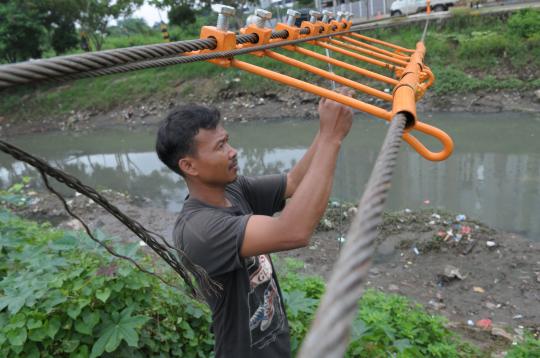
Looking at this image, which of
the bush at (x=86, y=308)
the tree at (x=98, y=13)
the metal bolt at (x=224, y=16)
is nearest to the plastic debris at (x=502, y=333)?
the bush at (x=86, y=308)

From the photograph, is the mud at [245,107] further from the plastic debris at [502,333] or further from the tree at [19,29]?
the plastic debris at [502,333]

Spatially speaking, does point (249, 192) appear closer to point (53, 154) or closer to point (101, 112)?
point (53, 154)

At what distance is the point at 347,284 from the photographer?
0.47 metres

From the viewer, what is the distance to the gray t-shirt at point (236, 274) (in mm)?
1208

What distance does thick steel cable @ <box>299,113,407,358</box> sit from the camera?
410 millimetres

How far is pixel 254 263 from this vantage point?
1.43 m

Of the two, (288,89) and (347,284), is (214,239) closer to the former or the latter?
(347,284)

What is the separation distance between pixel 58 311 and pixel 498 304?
336cm

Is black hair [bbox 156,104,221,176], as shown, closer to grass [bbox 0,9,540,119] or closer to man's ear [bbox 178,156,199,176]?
man's ear [bbox 178,156,199,176]

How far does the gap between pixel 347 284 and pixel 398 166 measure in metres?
6.45

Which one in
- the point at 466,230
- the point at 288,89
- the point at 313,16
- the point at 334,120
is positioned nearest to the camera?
the point at 334,120

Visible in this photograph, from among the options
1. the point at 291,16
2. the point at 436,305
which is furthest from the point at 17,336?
the point at 436,305

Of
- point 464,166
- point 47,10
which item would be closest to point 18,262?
point 464,166

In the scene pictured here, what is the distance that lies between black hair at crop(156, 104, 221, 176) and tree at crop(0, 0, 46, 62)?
1696 cm
